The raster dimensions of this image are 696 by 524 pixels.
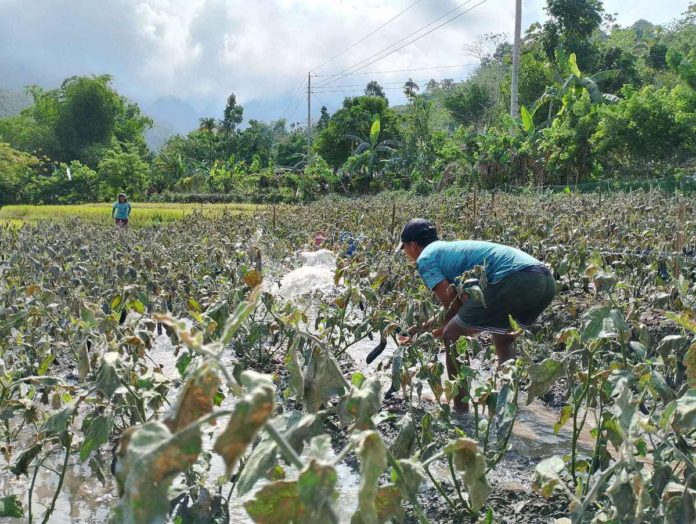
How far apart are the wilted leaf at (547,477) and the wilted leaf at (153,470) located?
1.01 m

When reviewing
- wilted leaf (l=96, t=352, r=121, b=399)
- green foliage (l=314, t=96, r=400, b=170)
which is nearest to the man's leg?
wilted leaf (l=96, t=352, r=121, b=399)

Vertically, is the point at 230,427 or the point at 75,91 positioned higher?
the point at 75,91

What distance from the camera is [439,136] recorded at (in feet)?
95.9

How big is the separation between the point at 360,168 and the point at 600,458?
1216 inches

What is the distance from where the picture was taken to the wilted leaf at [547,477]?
1.60 meters

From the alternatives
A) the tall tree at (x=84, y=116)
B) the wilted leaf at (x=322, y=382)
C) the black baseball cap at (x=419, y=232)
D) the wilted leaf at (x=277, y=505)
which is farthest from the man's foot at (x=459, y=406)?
the tall tree at (x=84, y=116)

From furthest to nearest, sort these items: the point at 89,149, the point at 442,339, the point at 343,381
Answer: the point at 89,149 < the point at 442,339 < the point at 343,381

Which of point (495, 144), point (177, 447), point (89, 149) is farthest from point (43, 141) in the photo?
point (177, 447)

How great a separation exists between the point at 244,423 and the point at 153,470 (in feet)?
0.37

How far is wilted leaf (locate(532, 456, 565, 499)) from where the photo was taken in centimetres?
160

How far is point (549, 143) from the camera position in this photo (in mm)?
21719

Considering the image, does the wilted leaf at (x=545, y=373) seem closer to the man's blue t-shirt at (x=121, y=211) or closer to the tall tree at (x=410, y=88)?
the man's blue t-shirt at (x=121, y=211)

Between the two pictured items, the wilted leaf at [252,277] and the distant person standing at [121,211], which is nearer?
the wilted leaf at [252,277]

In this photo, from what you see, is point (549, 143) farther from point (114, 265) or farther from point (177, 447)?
point (177, 447)
